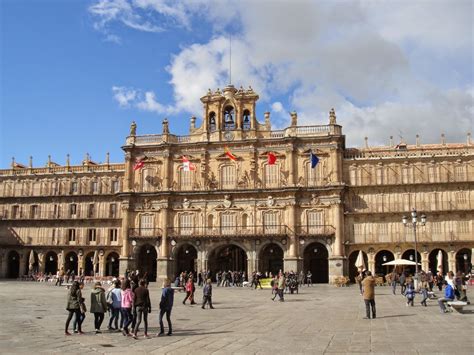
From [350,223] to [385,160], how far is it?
Answer: 7607mm

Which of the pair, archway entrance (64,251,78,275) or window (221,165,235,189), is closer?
window (221,165,235,189)

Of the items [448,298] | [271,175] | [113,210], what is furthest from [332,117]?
[448,298]

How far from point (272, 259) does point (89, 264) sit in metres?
23.0

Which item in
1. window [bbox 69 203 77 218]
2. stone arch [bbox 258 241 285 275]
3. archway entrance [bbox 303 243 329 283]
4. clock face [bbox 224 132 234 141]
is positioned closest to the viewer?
archway entrance [bbox 303 243 329 283]

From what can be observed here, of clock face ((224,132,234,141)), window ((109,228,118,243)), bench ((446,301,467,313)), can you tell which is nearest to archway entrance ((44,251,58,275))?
window ((109,228,118,243))

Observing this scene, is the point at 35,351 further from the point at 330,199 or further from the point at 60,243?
the point at 60,243

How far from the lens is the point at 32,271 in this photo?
67.1 meters

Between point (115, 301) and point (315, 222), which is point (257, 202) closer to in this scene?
point (315, 222)

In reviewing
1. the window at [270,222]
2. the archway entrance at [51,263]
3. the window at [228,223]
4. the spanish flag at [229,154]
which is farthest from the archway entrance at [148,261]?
the spanish flag at [229,154]

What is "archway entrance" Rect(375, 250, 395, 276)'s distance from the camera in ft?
191

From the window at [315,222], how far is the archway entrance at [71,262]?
29.5m

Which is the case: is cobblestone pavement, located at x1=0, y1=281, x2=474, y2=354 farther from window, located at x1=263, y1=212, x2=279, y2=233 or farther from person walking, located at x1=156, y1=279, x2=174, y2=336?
window, located at x1=263, y1=212, x2=279, y2=233

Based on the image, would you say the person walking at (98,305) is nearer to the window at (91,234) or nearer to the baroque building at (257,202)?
the baroque building at (257,202)

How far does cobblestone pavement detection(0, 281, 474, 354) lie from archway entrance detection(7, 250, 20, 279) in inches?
1817
